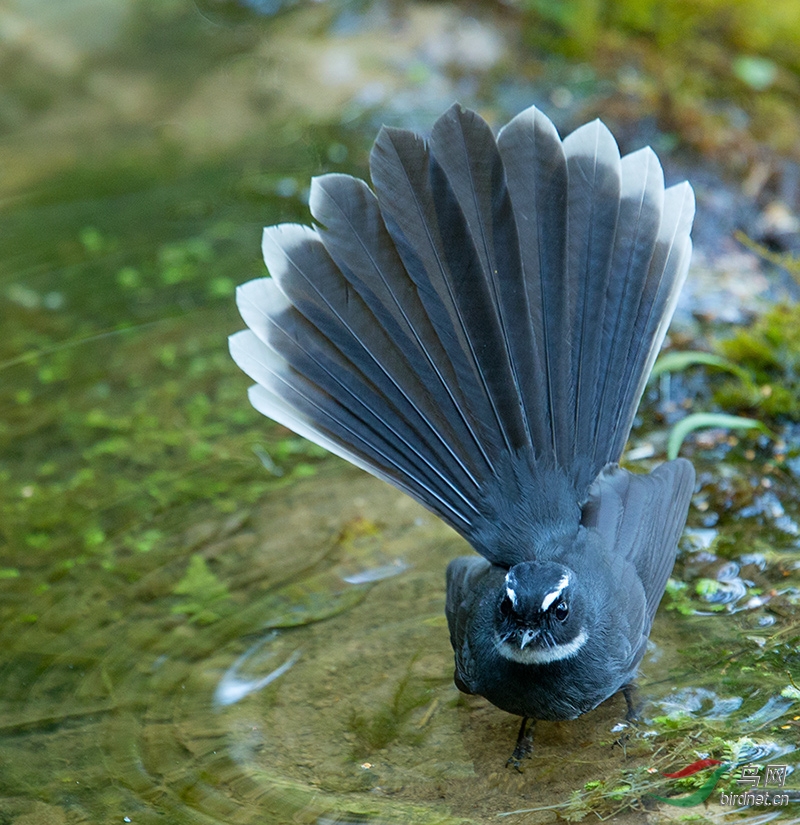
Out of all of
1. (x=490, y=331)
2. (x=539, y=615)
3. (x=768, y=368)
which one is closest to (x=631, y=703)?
(x=539, y=615)

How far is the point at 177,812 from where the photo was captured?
322 centimetres

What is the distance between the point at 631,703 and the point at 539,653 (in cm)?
48

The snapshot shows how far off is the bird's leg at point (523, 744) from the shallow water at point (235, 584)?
43 mm

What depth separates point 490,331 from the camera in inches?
144

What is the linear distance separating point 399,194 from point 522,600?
146cm

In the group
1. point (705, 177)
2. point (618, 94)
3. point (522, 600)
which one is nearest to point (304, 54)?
point (618, 94)

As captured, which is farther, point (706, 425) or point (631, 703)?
point (706, 425)

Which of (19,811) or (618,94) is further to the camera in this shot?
(618,94)

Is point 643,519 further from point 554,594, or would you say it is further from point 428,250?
point 428,250

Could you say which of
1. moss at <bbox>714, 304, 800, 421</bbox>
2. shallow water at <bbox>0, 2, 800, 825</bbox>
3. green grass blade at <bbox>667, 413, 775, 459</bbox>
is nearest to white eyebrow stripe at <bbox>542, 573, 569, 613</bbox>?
shallow water at <bbox>0, 2, 800, 825</bbox>

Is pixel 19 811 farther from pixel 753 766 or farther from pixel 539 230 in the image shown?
pixel 539 230

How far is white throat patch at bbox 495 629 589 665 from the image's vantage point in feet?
10.8

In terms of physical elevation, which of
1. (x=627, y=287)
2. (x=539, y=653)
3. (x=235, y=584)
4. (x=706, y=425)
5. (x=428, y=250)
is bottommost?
(x=235, y=584)

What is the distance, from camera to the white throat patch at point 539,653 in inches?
130
